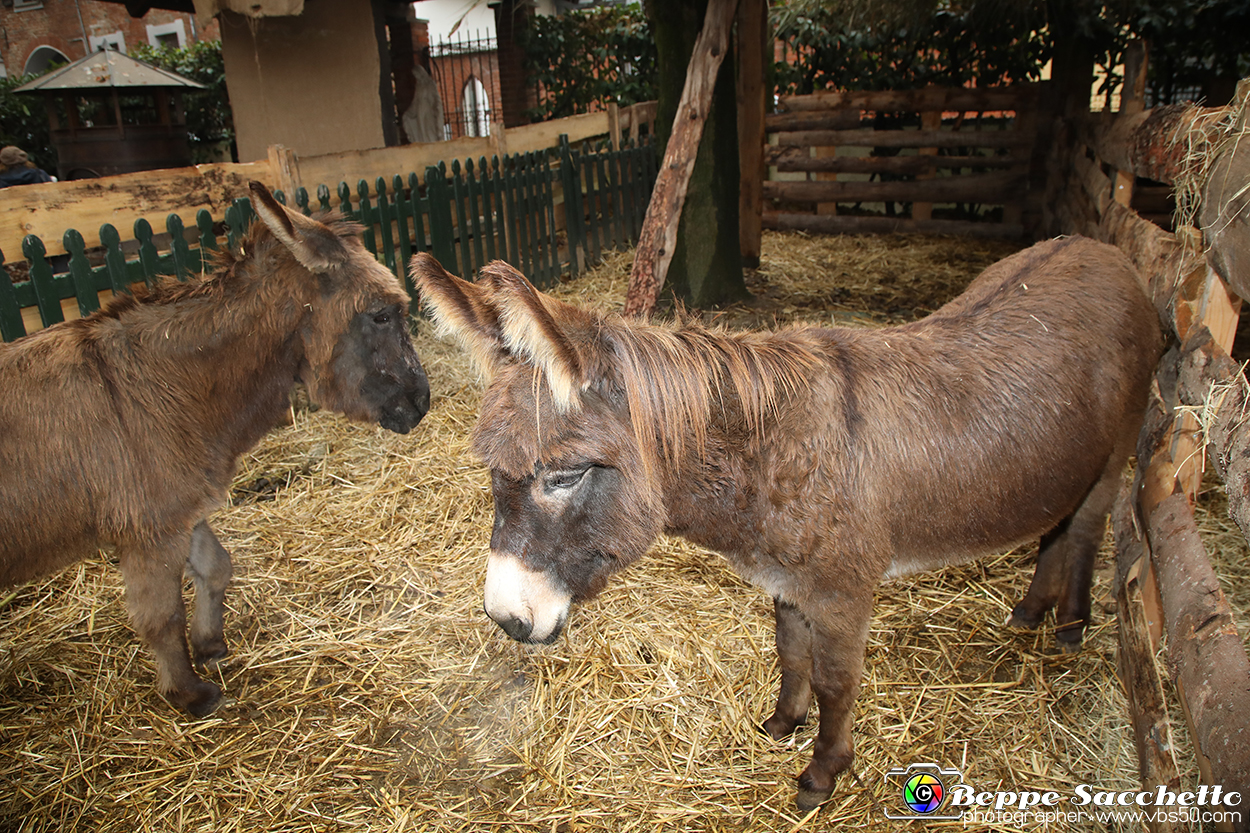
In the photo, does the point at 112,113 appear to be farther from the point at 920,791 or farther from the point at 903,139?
the point at 920,791

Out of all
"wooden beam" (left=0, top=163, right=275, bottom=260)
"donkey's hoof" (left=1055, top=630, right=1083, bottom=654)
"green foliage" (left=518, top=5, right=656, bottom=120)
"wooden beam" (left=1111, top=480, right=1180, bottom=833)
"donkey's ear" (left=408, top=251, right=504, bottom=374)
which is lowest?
"donkey's hoof" (left=1055, top=630, right=1083, bottom=654)

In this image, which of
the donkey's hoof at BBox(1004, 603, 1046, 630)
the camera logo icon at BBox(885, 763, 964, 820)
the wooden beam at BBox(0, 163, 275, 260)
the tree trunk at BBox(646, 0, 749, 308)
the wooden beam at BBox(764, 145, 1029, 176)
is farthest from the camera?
the wooden beam at BBox(764, 145, 1029, 176)

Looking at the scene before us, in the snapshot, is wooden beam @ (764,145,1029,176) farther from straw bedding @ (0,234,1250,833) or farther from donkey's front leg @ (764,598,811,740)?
donkey's front leg @ (764,598,811,740)

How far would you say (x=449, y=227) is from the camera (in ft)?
22.4

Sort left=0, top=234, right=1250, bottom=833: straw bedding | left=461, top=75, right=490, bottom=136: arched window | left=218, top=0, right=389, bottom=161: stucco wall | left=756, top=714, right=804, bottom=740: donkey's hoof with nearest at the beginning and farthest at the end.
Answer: left=0, top=234, right=1250, bottom=833: straw bedding, left=756, top=714, right=804, bottom=740: donkey's hoof, left=218, top=0, right=389, bottom=161: stucco wall, left=461, top=75, right=490, bottom=136: arched window

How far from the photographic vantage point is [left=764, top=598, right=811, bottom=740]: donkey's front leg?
263cm

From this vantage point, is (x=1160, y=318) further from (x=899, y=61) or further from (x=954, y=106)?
(x=899, y=61)

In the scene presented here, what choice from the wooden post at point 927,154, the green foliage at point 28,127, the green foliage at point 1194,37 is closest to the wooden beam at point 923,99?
the wooden post at point 927,154

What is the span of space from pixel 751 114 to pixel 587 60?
763 centimetres

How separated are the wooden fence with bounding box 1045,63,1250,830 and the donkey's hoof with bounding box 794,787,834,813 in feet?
3.20

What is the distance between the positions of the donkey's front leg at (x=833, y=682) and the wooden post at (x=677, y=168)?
275cm

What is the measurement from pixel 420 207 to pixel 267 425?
12.3ft

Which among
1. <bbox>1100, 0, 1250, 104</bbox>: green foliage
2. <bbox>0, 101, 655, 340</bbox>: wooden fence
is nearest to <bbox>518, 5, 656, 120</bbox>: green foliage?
<bbox>0, 101, 655, 340</bbox>: wooden fence

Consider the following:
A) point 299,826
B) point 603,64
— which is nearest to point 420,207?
point 299,826
